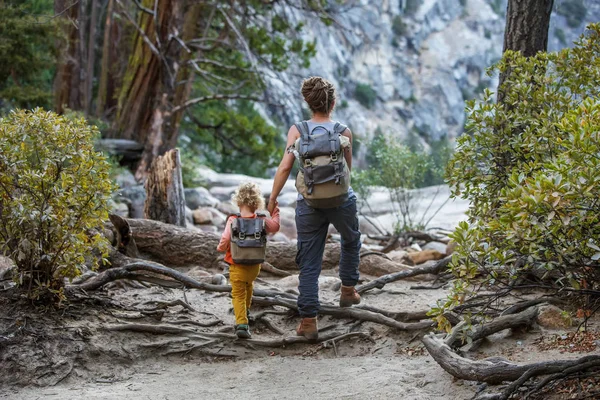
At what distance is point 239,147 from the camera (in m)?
17.2

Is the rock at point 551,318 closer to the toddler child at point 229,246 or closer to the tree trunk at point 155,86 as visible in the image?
the toddler child at point 229,246

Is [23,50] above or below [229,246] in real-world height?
above

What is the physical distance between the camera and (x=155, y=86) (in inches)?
651

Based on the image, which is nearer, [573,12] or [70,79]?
[70,79]

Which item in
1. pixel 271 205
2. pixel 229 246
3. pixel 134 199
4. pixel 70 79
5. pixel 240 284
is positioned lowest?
pixel 240 284

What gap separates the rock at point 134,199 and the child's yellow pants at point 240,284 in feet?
26.8

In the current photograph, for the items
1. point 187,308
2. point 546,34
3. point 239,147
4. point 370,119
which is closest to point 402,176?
point 239,147

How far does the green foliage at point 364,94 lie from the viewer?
71.6 metres

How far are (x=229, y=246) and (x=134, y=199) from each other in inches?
338

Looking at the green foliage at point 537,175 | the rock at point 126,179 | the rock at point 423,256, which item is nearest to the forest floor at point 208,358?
the green foliage at point 537,175

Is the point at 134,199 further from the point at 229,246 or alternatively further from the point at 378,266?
the point at 229,246

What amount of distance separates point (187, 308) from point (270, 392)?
69.5 inches

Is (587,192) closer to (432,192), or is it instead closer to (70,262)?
(70,262)

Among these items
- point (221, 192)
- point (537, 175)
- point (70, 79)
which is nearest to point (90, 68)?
point (70, 79)
